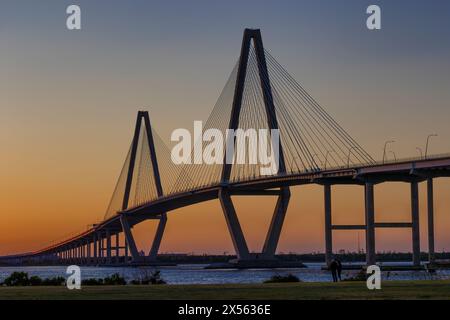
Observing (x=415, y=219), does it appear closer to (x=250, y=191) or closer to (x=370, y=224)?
(x=370, y=224)

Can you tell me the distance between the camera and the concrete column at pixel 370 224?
99287mm

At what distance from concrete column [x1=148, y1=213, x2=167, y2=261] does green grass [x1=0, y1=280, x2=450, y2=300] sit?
113755mm

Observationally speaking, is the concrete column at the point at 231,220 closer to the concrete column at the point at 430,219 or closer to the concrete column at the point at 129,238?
the concrete column at the point at 430,219

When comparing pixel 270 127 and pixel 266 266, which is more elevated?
pixel 270 127

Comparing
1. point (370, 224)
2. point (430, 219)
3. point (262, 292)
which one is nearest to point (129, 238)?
point (370, 224)

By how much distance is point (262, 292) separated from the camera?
3906 centimetres

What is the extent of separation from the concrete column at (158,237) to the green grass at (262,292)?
114 m

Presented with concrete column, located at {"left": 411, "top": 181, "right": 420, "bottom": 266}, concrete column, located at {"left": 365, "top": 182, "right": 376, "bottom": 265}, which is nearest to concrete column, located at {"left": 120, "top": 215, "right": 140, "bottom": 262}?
concrete column, located at {"left": 365, "top": 182, "right": 376, "bottom": 265}

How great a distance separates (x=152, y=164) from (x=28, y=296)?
121 metres

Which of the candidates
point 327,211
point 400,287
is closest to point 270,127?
point 327,211

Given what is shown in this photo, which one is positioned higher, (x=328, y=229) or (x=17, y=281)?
(x=17, y=281)

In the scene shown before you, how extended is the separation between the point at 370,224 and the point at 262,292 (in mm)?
61839
